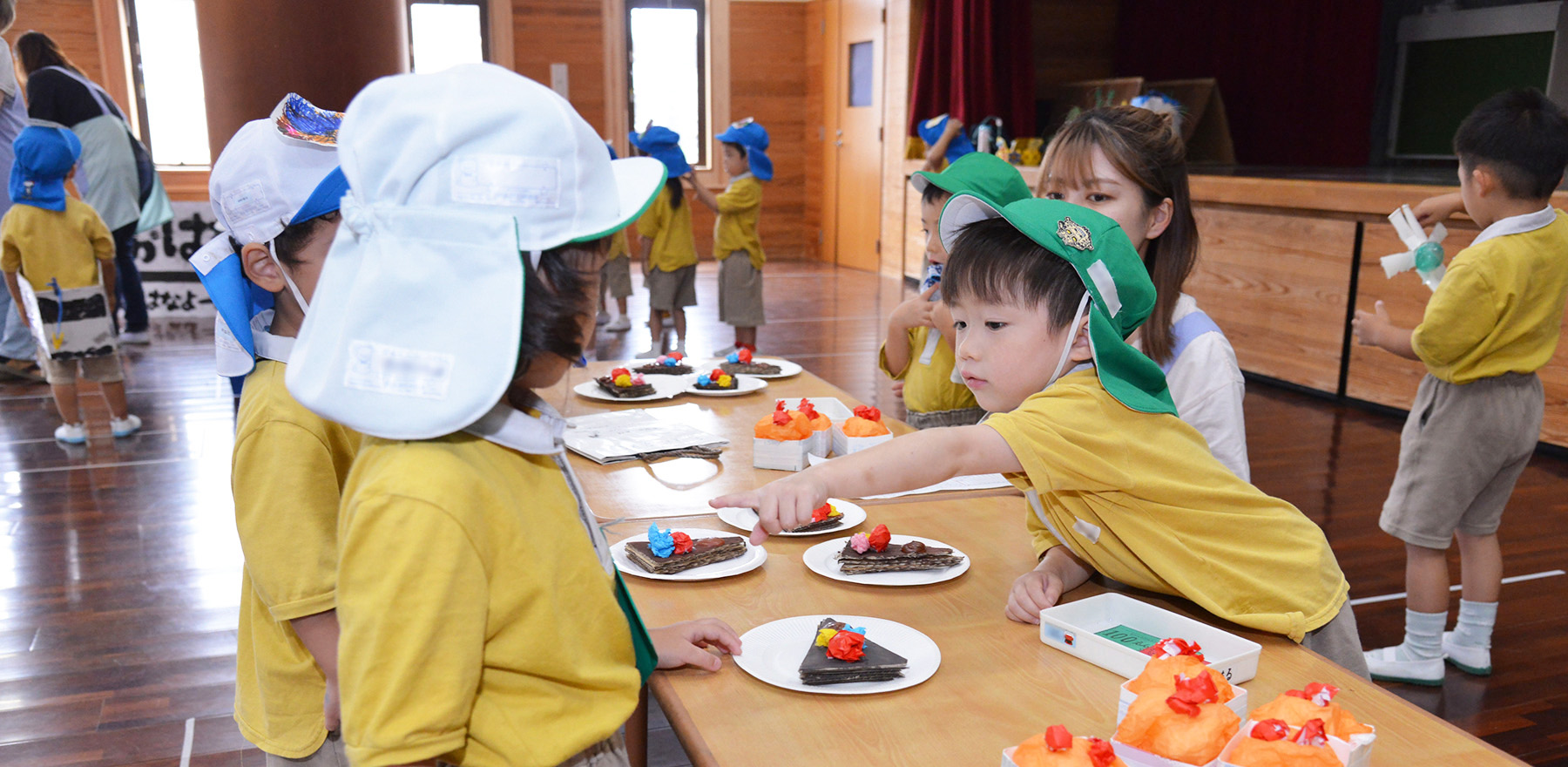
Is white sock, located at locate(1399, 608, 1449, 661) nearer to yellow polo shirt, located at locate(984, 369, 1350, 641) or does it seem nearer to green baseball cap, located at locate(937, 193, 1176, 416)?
yellow polo shirt, located at locate(984, 369, 1350, 641)

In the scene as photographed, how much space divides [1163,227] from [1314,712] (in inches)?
41.7

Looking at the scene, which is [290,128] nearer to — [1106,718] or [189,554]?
[1106,718]

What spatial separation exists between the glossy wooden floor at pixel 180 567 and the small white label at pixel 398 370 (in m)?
0.58

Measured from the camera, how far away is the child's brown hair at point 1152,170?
174 cm

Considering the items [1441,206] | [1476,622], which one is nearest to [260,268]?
[1476,622]

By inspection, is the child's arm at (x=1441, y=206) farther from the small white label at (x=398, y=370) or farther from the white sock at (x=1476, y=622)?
the small white label at (x=398, y=370)

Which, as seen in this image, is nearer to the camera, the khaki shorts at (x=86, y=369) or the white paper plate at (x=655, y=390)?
the white paper plate at (x=655, y=390)

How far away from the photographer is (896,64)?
885 centimetres

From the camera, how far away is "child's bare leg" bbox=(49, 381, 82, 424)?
4.34 meters

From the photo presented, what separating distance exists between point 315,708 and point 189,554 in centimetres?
244

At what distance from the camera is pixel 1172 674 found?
95cm

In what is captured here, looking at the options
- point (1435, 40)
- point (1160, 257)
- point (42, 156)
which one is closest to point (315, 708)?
point (1160, 257)

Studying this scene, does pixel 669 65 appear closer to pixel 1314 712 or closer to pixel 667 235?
pixel 667 235

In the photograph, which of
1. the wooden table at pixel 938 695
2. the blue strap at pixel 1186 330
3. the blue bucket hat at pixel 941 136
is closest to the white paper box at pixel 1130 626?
the wooden table at pixel 938 695
